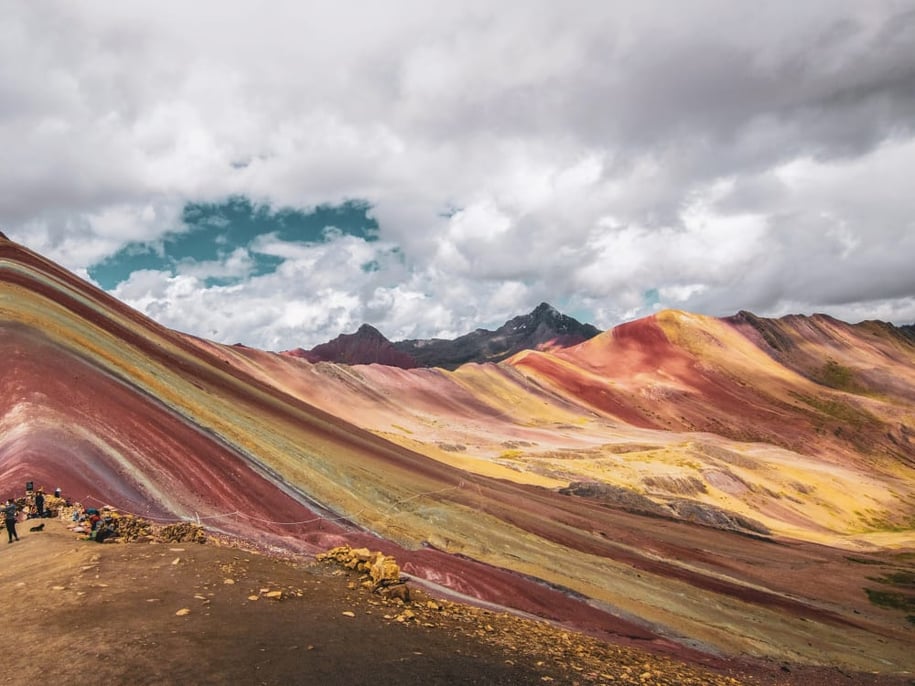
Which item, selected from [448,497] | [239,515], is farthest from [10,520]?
[448,497]

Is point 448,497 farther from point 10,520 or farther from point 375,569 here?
point 10,520

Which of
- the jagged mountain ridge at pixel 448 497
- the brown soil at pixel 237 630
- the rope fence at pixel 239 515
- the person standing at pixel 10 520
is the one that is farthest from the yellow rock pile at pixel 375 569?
the person standing at pixel 10 520

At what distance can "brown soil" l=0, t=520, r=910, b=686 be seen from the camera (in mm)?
10883

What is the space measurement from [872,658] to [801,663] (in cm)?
738

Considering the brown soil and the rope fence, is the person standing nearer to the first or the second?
the brown soil

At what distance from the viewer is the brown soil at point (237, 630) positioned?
10883 mm

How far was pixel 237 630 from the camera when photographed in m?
12.7

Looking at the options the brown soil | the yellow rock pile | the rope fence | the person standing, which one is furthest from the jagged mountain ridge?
the brown soil

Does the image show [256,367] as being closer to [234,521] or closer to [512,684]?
[234,521]

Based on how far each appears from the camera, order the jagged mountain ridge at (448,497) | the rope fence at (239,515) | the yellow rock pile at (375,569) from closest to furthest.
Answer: the yellow rock pile at (375,569), the rope fence at (239,515), the jagged mountain ridge at (448,497)

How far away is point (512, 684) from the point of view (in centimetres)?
1222

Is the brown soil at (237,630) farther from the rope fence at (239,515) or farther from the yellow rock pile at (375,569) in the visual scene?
the rope fence at (239,515)

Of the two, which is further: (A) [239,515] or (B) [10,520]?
(A) [239,515]

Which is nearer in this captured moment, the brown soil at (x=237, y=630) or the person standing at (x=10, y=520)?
the brown soil at (x=237, y=630)
